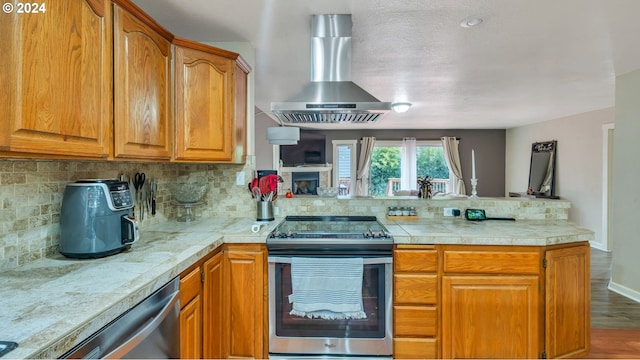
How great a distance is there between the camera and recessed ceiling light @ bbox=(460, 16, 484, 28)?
2043 mm

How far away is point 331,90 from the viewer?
88.9 inches

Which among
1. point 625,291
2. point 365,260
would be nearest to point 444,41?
point 365,260

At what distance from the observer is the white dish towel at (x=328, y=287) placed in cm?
191

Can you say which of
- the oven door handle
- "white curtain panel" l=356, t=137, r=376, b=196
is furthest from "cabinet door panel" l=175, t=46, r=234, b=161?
"white curtain panel" l=356, t=137, r=376, b=196

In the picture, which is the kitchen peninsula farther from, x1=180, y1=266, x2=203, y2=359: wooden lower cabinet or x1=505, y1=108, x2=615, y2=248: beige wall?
x1=505, y1=108, x2=615, y2=248: beige wall

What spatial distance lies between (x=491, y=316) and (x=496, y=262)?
0.32 metres

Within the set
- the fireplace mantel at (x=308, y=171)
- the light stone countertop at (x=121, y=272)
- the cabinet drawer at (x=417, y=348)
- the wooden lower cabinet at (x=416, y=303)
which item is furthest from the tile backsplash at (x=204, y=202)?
the fireplace mantel at (x=308, y=171)

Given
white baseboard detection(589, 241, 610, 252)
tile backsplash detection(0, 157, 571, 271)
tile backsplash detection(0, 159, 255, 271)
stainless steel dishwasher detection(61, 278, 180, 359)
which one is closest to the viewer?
stainless steel dishwasher detection(61, 278, 180, 359)

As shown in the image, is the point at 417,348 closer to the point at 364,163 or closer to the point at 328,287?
the point at 328,287

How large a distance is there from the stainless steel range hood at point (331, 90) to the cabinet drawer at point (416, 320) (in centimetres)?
127

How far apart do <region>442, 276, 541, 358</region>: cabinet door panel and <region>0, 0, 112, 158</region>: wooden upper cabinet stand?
2016 mm

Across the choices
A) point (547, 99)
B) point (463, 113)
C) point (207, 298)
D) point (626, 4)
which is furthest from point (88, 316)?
point (463, 113)

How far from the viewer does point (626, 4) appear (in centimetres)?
190

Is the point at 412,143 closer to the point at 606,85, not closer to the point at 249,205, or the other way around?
the point at 606,85
